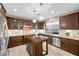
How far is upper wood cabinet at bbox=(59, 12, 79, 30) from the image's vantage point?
3.39m

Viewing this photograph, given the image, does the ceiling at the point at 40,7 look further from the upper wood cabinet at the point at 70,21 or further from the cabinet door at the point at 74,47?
the cabinet door at the point at 74,47

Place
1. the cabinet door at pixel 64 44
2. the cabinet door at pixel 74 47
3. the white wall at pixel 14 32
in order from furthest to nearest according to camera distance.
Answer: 1. the white wall at pixel 14 32
2. the cabinet door at pixel 64 44
3. the cabinet door at pixel 74 47

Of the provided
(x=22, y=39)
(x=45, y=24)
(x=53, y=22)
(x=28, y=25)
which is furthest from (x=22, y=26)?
(x=53, y=22)

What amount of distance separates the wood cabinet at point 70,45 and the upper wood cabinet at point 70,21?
0.68 m

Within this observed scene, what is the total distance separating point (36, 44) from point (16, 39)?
2674 millimetres

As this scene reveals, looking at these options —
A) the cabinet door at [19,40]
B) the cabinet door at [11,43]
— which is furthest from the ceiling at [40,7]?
the cabinet door at [19,40]

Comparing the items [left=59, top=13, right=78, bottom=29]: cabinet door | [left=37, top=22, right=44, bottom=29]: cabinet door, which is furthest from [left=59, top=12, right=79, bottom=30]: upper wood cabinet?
[left=37, top=22, right=44, bottom=29]: cabinet door

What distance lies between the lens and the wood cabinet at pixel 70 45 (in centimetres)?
309

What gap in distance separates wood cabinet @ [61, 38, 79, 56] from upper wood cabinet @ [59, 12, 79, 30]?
678 millimetres

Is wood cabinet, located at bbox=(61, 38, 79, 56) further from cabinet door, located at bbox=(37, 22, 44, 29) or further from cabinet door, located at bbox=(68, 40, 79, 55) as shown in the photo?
cabinet door, located at bbox=(37, 22, 44, 29)

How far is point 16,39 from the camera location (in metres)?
4.90

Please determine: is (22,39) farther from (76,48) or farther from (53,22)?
(76,48)

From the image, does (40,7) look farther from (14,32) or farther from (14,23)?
(14,32)

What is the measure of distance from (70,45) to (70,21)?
122cm
